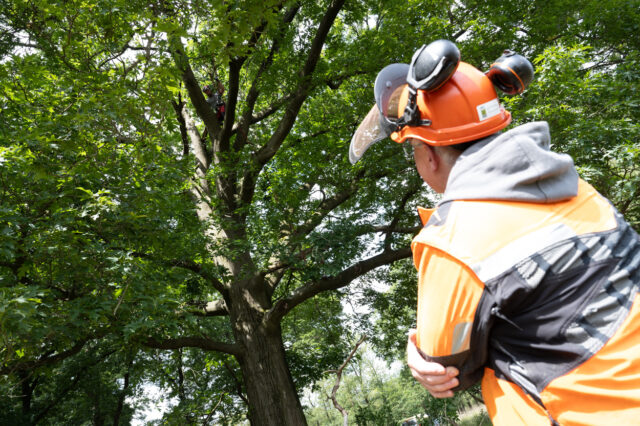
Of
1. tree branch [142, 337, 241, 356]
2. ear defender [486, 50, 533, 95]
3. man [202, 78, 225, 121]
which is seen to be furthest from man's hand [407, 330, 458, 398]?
man [202, 78, 225, 121]

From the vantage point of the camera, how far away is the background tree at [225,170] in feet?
16.3

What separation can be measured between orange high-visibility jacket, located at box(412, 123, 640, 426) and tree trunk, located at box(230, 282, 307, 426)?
7.76 metres

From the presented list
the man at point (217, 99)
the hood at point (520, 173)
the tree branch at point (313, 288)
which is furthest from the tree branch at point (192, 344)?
the hood at point (520, 173)

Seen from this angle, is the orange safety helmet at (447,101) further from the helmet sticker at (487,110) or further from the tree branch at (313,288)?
the tree branch at (313,288)

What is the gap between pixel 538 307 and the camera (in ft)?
2.98

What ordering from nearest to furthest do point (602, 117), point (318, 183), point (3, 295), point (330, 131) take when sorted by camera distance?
point (3, 295)
point (602, 117)
point (318, 183)
point (330, 131)

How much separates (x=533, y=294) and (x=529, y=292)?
2 centimetres

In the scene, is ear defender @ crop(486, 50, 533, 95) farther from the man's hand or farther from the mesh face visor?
the man's hand

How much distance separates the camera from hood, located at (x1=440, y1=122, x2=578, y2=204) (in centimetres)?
98

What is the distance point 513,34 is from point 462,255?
955cm

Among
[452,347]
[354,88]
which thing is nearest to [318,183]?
[354,88]

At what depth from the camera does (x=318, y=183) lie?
957cm

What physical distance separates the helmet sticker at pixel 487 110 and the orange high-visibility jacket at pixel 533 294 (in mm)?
209

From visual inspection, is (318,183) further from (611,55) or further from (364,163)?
(611,55)
